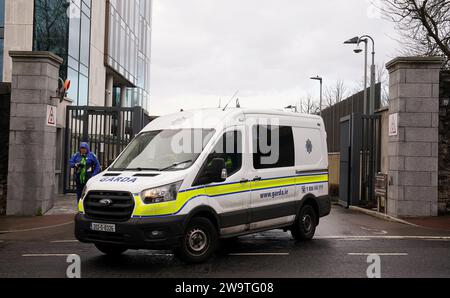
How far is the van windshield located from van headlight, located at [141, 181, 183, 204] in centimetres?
42

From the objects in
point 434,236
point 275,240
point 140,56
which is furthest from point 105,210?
point 140,56

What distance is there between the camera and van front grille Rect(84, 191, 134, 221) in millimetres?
6691

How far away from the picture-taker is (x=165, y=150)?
25.1 feet

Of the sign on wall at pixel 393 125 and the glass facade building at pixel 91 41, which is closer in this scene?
the sign on wall at pixel 393 125

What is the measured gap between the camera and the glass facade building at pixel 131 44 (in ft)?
114

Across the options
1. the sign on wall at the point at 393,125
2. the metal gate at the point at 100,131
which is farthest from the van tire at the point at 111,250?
the sign on wall at the point at 393,125

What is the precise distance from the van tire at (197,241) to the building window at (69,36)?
20.7 m

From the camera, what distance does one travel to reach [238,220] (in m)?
7.75

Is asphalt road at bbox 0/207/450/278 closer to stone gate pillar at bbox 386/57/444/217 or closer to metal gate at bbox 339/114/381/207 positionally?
stone gate pillar at bbox 386/57/444/217

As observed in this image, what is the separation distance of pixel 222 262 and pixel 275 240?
2298 millimetres

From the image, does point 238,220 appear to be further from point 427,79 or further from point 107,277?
point 427,79

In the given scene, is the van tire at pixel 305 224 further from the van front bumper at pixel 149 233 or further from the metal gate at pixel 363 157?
the metal gate at pixel 363 157
